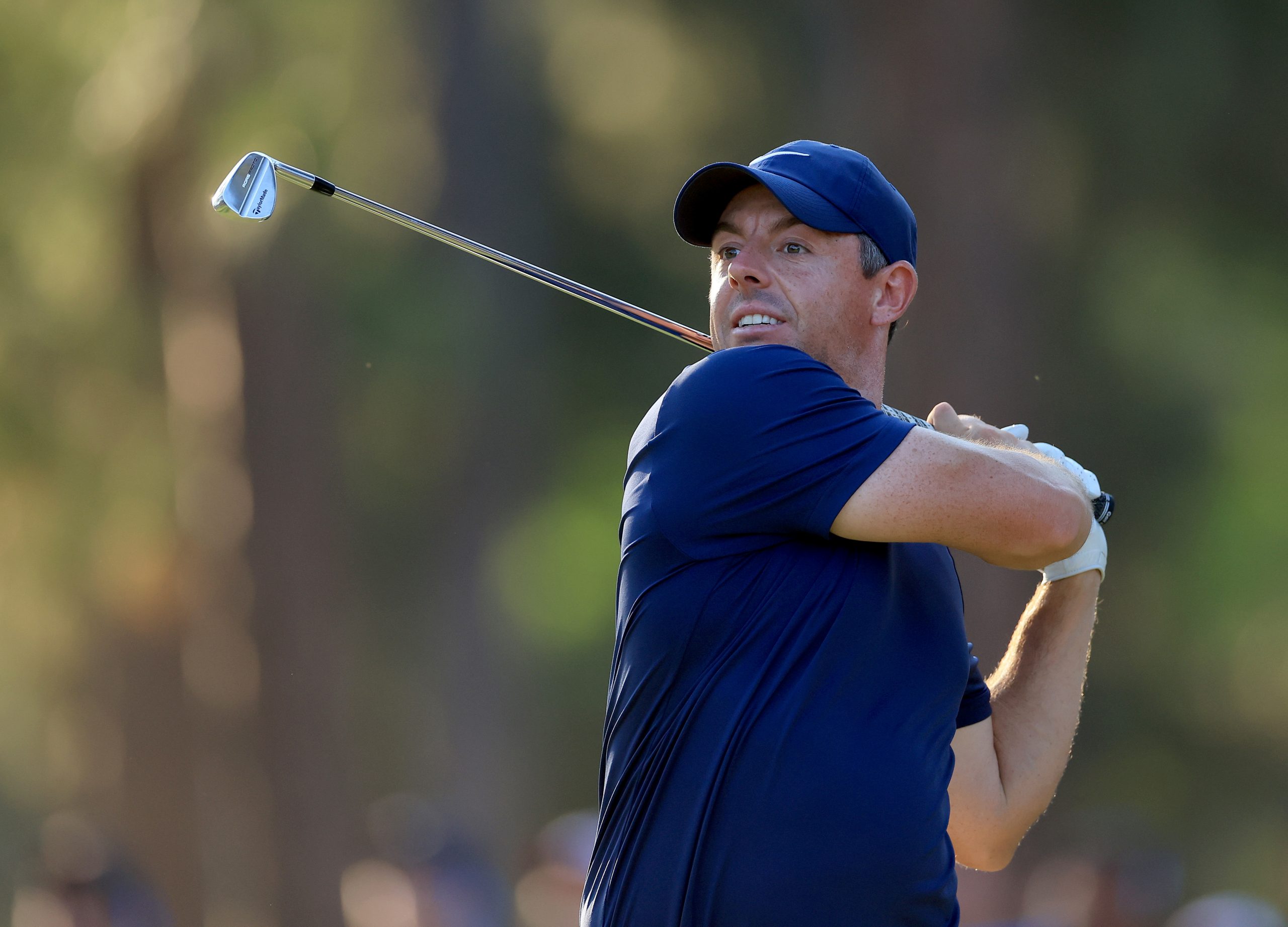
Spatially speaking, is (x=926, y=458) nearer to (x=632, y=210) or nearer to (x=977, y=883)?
(x=977, y=883)

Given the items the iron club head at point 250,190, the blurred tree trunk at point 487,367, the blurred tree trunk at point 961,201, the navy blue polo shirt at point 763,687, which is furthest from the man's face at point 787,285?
the blurred tree trunk at point 487,367

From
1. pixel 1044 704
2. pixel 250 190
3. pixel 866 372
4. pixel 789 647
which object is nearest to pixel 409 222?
pixel 250 190

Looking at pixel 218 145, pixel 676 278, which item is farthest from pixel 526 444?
pixel 218 145

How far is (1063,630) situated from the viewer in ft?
7.63

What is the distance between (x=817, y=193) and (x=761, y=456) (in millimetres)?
546

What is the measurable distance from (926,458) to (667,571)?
14.1 inches

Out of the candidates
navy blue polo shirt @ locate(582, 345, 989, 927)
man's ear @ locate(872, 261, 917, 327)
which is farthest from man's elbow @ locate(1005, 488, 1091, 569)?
man's ear @ locate(872, 261, 917, 327)

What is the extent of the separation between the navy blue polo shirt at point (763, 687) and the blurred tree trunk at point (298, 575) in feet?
14.9

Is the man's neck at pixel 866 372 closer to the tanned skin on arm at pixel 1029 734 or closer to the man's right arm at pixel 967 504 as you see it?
the man's right arm at pixel 967 504

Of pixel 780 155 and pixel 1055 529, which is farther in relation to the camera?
pixel 780 155

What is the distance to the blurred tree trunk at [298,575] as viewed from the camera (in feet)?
19.9

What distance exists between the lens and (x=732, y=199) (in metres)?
2.14

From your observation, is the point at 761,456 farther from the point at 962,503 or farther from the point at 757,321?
the point at 757,321

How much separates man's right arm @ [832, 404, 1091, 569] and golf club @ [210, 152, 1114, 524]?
389mm
